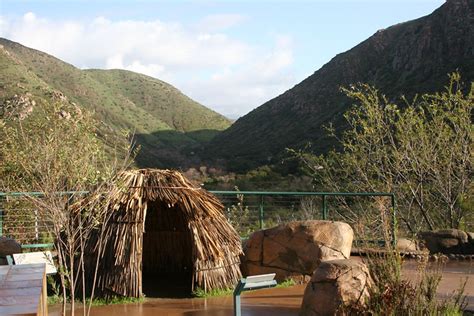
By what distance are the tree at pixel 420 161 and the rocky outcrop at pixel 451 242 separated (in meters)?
0.87

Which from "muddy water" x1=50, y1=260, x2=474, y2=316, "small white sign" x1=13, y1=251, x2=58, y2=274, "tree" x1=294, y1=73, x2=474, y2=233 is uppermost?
"tree" x1=294, y1=73, x2=474, y2=233

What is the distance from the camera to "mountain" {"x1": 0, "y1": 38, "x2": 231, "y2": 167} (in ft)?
145

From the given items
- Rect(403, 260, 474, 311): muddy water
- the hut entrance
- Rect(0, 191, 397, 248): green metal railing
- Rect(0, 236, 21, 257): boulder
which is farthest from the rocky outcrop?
Rect(0, 236, 21, 257): boulder

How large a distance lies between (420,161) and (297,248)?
19.2ft

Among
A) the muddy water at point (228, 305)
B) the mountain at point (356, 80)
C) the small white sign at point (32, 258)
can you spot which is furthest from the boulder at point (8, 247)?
the mountain at point (356, 80)

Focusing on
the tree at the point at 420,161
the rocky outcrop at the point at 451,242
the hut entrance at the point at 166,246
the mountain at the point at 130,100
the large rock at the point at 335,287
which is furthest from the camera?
the mountain at the point at 130,100

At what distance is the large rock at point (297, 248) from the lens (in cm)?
1066

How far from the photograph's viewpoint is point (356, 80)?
4231cm

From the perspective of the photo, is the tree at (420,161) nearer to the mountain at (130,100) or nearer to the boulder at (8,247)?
the boulder at (8,247)

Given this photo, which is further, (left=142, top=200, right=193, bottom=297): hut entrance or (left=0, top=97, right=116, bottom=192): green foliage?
(left=142, top=200, right=193, bottom=297): hut entrance

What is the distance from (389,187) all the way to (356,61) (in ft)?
102

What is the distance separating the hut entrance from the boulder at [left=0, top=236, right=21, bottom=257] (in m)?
2.33

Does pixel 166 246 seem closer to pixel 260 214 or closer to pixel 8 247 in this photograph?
pixel 260 214

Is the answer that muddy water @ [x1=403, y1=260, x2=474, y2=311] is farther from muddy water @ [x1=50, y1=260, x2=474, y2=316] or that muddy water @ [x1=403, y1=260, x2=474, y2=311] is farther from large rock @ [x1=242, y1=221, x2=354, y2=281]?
large rock @ [x1=242, y1=221, x2=354, y2=281]
